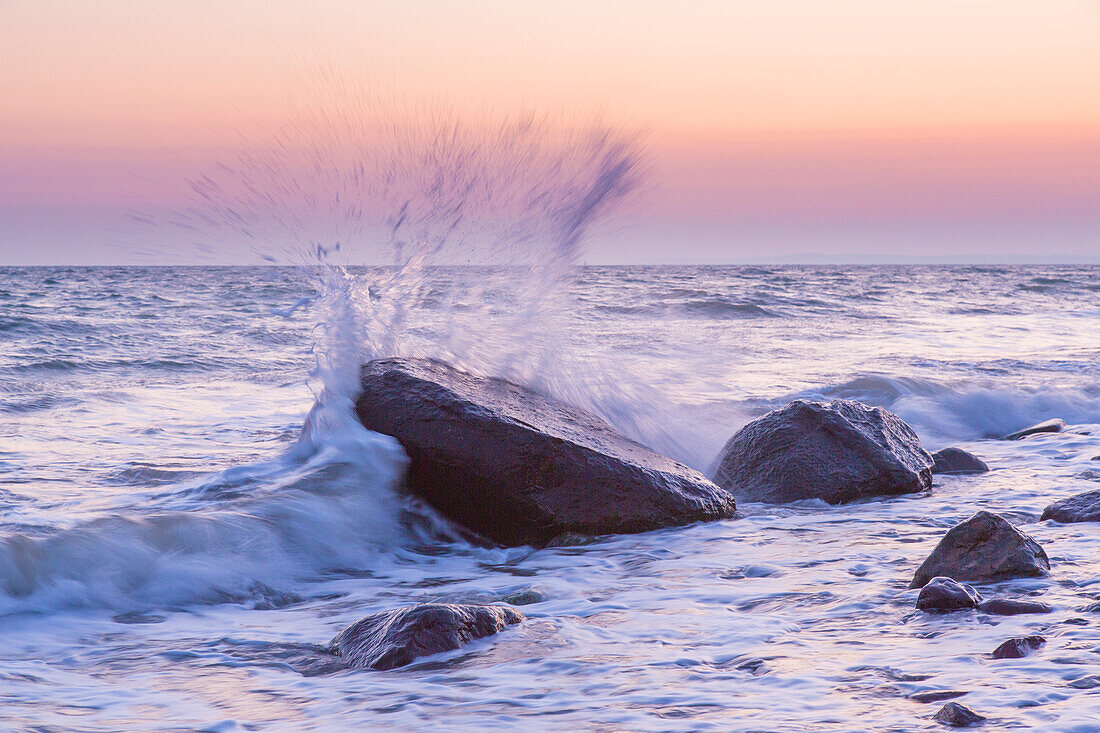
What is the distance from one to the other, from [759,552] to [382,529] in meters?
1.86

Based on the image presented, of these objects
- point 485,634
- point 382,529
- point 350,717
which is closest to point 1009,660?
point 485,634

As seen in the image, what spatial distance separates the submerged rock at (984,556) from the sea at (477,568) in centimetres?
11

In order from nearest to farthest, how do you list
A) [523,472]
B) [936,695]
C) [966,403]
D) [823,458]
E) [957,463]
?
1. [936,695]
2. [523,472]
3. [823,458]
4. [957,463]
5. [966,403]

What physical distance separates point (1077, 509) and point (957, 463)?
1666 mm

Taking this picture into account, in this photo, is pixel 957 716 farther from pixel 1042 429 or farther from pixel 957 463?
pixel 1042 429

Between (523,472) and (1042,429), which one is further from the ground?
(523,472)

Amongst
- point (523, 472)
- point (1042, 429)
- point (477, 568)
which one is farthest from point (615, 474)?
point (1042, 429)

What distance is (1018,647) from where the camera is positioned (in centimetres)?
255

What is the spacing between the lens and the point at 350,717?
7.77 ft

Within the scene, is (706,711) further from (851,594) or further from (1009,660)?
(851,594)

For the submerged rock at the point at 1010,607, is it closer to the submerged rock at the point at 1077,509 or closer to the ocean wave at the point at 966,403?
the submerged rock at the point at 1077,509

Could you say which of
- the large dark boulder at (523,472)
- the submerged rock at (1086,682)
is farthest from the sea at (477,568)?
the large dark boulder at (523,472)

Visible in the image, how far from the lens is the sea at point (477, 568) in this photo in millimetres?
2414

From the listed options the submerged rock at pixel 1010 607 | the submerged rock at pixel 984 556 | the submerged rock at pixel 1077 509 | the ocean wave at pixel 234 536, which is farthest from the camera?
the submerged rock at pixel 1077 509
